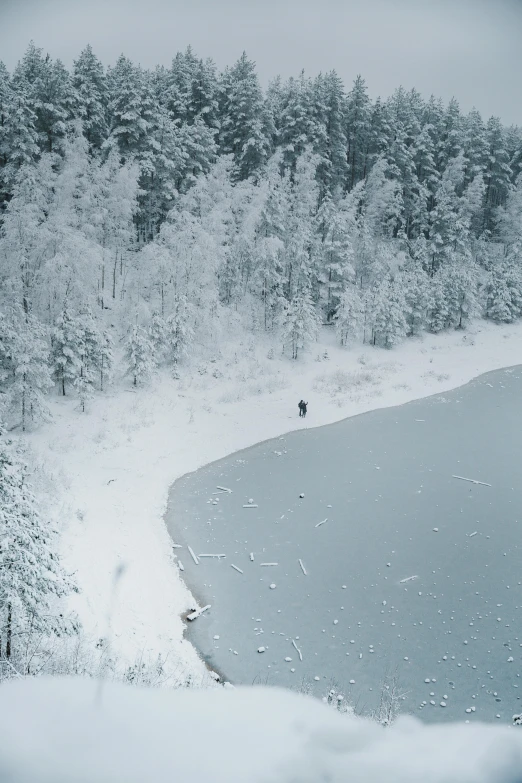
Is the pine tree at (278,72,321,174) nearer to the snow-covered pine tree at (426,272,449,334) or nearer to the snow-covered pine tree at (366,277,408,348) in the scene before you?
the snow-covered pine tree at (366,277,408,348)

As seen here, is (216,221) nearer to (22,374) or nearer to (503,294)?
(22,374)

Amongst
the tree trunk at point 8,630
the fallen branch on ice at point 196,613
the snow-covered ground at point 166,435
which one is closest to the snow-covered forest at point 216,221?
the snow-covered ground at point 166,435

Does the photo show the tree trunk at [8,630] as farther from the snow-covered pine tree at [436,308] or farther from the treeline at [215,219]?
the snow-covered pine tree at [436,308]

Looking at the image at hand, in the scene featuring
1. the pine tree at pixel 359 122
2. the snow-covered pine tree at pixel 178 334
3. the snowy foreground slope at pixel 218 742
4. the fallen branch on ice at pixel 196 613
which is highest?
the pine tree at pixel 359 122

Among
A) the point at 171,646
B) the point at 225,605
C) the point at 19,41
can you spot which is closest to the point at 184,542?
the point at 225,605

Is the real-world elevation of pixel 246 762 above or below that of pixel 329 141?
below

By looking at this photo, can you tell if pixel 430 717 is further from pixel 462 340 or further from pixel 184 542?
pixel 462 340

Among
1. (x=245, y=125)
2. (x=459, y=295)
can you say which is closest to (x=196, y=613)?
(x=459, y=295)
